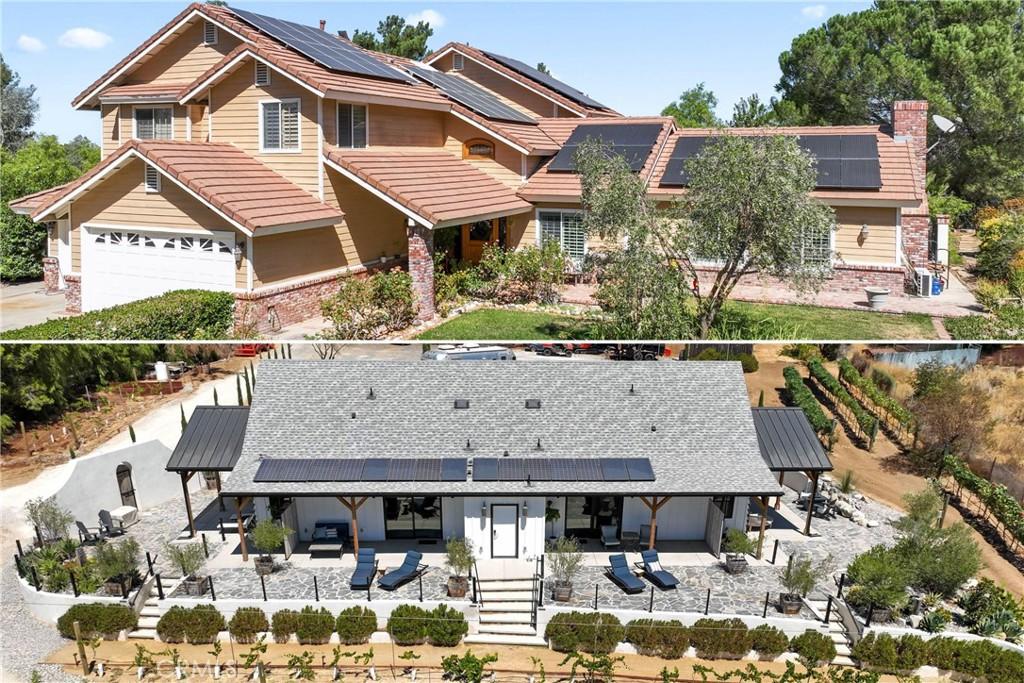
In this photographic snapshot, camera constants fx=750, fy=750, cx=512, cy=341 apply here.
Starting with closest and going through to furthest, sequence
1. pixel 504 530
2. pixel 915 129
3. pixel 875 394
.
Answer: pixel 504 530
pixel 915 129
pixel 875 394

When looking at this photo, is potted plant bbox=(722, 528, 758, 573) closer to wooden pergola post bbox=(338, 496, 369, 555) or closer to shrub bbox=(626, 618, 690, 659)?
shrub bbox=(626, 618, 690, 659)

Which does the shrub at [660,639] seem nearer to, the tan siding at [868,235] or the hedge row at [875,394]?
the tan siding at [868,235]

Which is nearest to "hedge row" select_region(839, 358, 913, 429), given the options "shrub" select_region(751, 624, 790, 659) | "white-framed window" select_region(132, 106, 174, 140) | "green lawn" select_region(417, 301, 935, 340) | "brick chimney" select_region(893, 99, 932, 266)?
→ "brick chimney" select_region(893, 99, 932, 266)

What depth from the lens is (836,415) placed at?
85.0 feet

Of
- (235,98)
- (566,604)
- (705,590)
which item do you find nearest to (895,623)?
(705,590)

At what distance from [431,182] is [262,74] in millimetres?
5572

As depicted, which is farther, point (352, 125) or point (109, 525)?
point (352, 125)

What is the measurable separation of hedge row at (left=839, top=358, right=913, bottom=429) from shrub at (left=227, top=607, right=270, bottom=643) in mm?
19970

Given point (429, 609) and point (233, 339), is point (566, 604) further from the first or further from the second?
point (233, 339)

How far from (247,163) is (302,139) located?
1.73 metres

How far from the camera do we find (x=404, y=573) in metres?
15.8

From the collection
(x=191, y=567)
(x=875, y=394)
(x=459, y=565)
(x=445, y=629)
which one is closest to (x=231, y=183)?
(x=191, y=567)

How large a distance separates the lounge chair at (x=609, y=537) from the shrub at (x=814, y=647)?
439cm

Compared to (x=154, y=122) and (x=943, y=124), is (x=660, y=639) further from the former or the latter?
(x=154, y=122)
